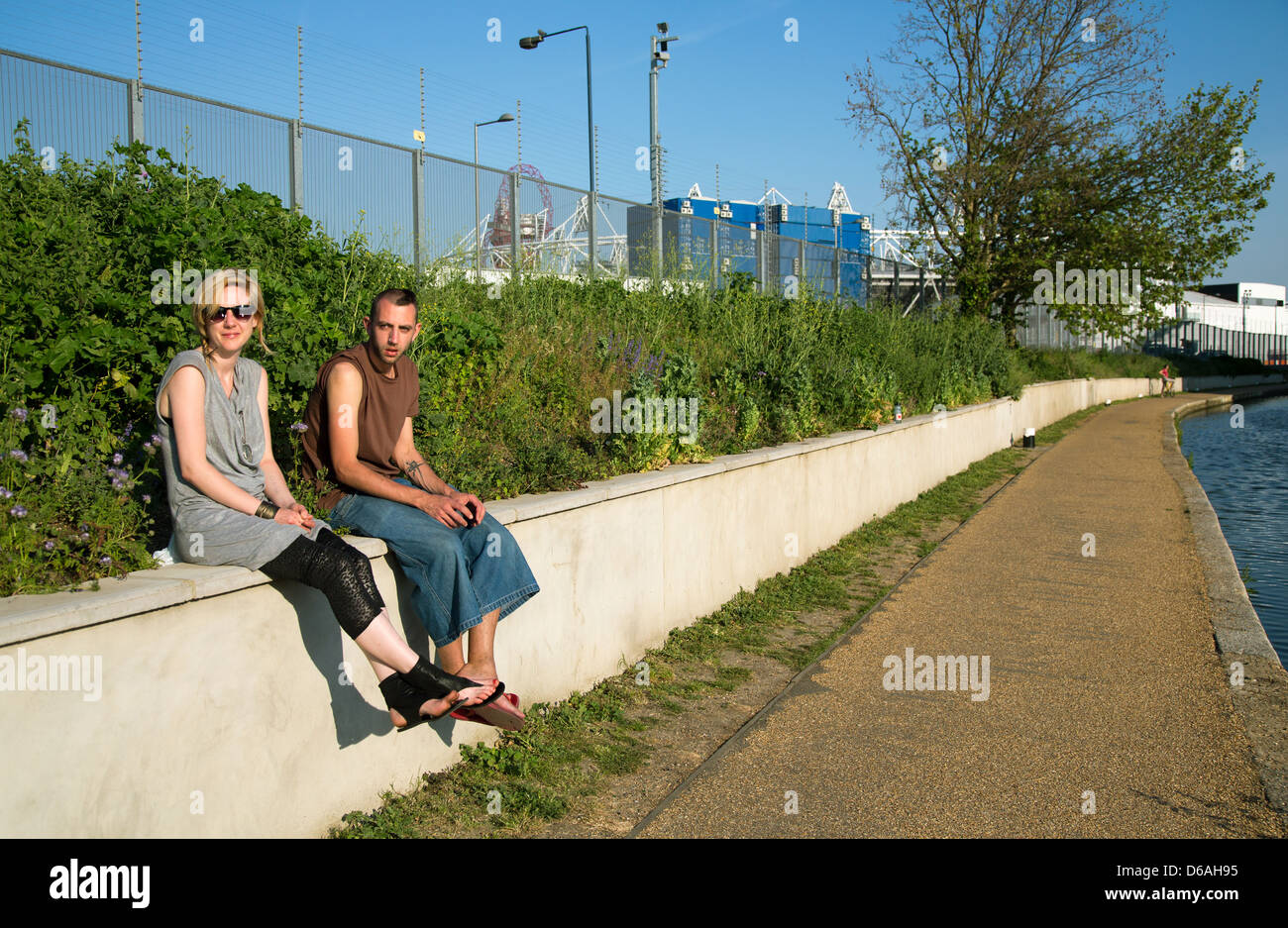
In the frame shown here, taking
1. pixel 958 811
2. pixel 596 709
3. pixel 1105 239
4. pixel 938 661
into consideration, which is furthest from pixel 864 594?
pixel 1105 239

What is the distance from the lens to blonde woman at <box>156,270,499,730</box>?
144 inches

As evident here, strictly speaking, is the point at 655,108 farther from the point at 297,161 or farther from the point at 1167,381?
the point at 1167,381

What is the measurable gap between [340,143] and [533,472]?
22.1 ft

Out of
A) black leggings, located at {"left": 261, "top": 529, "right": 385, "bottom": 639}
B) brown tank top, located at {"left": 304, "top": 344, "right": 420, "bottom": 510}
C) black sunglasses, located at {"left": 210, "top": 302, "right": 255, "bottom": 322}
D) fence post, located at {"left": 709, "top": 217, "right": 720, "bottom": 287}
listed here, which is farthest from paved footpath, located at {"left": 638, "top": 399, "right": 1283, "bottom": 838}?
fence post, located at {"left": 709, "top": 217, "right": 720, "bottom": 287}

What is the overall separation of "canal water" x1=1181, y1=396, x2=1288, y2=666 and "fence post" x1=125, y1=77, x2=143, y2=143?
9773 millimetres

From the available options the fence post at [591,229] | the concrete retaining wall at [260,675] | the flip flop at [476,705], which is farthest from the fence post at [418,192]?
the flip flop at [476,705]

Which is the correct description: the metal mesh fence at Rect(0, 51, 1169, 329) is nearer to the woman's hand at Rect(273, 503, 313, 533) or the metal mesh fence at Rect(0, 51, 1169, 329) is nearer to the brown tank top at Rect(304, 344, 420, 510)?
Result: the brown tank top at Rect(304, 344, 420, 510)

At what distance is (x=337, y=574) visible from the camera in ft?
12.2

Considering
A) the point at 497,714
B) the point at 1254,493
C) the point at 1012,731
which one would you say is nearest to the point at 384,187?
the point at 497,714

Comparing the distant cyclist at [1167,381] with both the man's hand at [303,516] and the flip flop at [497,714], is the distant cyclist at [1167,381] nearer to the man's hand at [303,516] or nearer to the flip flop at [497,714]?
the flip flop at [497,714]

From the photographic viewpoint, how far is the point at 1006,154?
29.6 m

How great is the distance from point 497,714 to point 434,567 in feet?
2.18

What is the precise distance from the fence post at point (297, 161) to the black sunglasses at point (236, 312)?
22.3 feet
